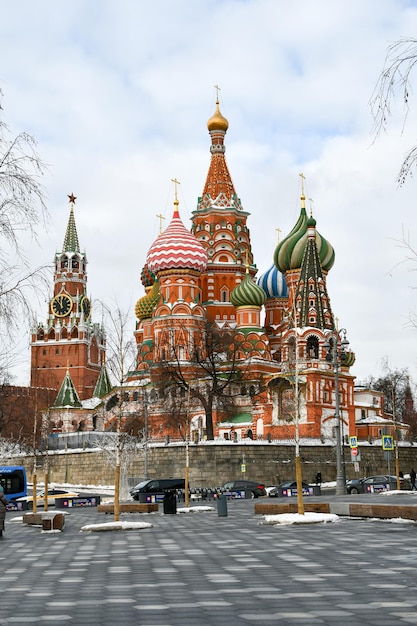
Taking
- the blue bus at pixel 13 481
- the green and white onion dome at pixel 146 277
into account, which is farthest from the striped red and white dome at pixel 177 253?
the blue bus at pixel 13 481

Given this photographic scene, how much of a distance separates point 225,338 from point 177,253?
58.2 feet

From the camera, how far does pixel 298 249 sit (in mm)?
75875

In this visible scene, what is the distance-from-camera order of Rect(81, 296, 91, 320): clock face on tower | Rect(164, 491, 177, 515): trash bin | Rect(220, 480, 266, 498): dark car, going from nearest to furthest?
Rect(164, 491, 177, 515): trash bin
Rect(220, 480, 266, 498): dark car
Rect(81, 296, 91, 320): clock face on tower

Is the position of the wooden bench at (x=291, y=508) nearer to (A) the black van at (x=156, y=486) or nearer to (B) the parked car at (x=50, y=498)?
(A) the black van at (x=156, y=486)

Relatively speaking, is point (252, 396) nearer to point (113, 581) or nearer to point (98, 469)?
point (98, 469)

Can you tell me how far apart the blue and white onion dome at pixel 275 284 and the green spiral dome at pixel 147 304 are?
11.1 metres

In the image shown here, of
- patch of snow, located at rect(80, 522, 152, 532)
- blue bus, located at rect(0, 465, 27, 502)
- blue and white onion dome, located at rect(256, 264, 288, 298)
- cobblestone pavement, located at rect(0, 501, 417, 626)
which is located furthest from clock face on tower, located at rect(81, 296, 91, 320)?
cobblestone pavement, located at rect(0, 501, 417, 626)

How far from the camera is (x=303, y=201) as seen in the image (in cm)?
7931

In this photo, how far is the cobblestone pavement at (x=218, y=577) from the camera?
7.91m

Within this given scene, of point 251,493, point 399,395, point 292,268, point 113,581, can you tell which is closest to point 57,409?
point 292,268

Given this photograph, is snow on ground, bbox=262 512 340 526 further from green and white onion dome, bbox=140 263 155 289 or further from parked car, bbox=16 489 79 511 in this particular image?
green and white onion dome, bbox=140 263 155 289

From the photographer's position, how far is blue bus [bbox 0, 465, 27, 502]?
4312cm

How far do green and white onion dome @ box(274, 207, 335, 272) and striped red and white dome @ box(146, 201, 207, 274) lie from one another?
23.7ft

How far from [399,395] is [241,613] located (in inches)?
3440
